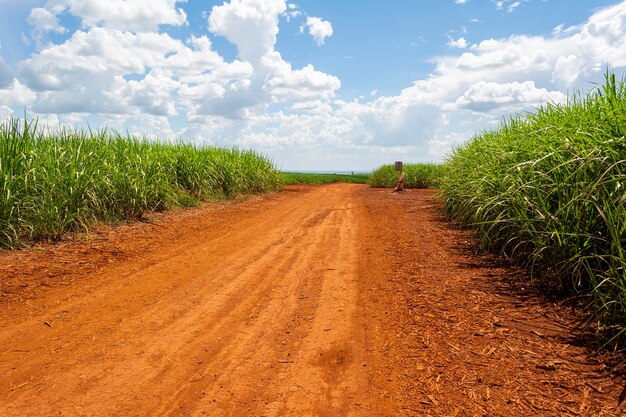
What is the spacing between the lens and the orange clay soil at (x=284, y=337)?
2666 millimetres

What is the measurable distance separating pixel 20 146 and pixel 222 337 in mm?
5927

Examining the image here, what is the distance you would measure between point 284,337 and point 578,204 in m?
3.30

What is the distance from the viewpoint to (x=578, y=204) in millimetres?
4215

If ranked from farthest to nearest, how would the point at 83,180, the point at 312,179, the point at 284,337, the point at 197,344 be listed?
the point at 312,179 → the point at 83,180 → the point at 284,337 → the point at 197,344

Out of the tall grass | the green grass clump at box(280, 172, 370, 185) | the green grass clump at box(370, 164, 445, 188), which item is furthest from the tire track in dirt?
the green grass clump at box(280, 172, 370, 185)

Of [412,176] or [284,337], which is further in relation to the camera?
[412,176]

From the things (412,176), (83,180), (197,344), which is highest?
(412,176)

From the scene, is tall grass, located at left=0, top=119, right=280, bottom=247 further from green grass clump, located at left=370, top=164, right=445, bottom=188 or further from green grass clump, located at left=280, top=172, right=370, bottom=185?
green grass clump, located at left=370, top=164, right=445, bottom=188

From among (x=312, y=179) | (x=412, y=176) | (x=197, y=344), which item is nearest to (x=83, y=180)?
(x=197, y=344)

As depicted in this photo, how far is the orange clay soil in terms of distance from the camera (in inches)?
105

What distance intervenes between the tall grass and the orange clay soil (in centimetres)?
67

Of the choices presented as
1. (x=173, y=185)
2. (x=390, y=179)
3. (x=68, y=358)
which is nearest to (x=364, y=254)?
(x=68, y=358)

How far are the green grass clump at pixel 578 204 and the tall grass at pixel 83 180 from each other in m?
7.09

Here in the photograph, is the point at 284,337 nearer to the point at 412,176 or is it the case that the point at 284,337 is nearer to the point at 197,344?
the point at 197,344
